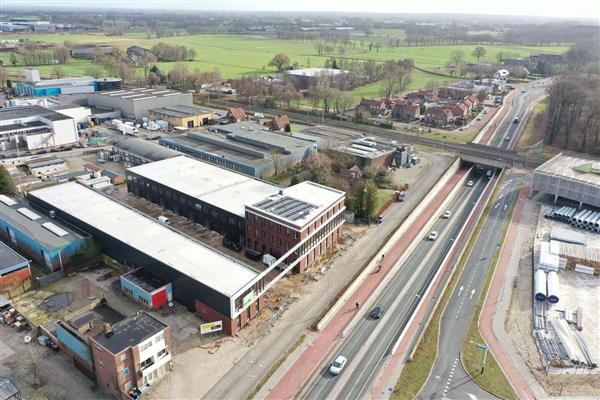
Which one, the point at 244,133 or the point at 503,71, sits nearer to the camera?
the point at 244,133

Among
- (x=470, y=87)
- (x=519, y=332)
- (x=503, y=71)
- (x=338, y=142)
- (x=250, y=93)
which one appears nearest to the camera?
(x=519, y=332)

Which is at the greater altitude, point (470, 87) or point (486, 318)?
point (470, 87)

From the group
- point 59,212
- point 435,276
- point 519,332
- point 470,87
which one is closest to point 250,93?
point 470,87

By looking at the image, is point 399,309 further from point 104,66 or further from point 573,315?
point 104,66

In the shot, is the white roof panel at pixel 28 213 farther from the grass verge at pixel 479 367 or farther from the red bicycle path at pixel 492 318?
the red bicycle path at pixel 492 318

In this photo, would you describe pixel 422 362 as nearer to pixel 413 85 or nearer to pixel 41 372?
pixel 41 372

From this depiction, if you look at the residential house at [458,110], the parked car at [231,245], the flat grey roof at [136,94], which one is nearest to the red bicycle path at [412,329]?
the parked car at [231,245]

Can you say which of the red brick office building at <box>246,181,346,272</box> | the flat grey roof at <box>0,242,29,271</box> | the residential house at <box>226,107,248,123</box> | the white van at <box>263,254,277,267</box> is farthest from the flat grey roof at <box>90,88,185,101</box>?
the white van at <box>263,254,277,267</box>

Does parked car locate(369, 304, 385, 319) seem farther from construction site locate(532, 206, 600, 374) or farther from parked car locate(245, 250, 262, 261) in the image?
parked car locate(245, 250, 262, 261)
